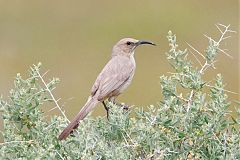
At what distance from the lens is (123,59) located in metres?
7.33

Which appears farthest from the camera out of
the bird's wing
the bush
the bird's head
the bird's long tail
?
the bird's head

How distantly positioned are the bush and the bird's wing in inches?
71.3

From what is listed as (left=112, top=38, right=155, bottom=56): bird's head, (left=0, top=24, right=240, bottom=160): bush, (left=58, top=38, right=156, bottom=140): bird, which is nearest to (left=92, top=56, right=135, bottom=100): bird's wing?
(left=58, top=38, right=156, bottom=140): bird

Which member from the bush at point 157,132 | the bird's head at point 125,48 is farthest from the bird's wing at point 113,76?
the bush at point 157,132

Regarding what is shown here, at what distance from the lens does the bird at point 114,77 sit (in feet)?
21.2

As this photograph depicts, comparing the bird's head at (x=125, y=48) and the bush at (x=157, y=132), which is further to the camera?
the bird's head at (x=125, y=48)

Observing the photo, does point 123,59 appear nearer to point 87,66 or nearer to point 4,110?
point 4,110

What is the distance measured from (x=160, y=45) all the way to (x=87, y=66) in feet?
4.17

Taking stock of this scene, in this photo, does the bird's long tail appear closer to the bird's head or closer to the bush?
the bush

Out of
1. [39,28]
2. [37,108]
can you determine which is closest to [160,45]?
[39,28]

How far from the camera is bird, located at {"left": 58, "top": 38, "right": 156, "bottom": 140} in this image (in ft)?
21.2

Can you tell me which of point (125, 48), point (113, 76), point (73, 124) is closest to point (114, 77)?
point (113, 76)

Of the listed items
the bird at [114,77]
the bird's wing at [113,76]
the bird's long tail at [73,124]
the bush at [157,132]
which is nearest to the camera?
the bush at [157,132]

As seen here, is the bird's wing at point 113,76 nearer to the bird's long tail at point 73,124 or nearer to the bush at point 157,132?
the bird's long tail at point 73,124
